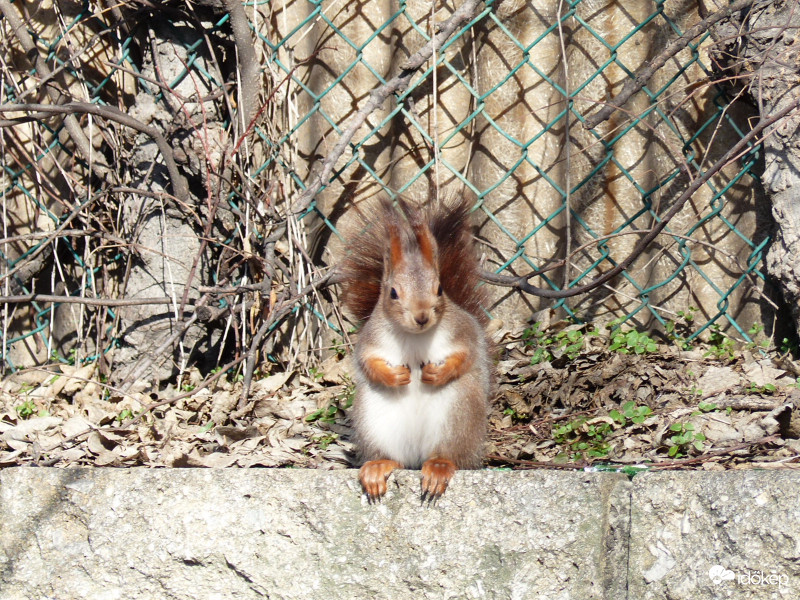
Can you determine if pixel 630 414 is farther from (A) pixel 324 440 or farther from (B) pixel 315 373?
(B) pixel 315 373

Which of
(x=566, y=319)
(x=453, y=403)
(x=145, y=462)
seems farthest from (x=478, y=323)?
(x=145, y=462)

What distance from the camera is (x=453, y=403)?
203 cm

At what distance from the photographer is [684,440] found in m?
2.09

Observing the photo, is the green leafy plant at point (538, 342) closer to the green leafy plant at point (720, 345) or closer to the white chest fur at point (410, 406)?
the green leafy plant at point (720, 345)

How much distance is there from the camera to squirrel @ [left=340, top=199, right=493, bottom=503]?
79.5 inches

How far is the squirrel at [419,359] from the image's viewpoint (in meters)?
2.02

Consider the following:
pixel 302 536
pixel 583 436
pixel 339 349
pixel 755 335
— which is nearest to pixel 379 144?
pixel 339 349

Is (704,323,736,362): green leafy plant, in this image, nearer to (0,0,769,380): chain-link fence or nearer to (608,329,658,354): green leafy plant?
(0,0,769,380): chain-link fence

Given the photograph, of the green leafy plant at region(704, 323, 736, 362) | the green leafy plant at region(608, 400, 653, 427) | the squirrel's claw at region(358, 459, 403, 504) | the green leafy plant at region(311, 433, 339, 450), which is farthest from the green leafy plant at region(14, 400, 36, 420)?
the green leafy plant at region(704, 323, 736, 362)

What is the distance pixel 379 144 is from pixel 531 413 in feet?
3.33

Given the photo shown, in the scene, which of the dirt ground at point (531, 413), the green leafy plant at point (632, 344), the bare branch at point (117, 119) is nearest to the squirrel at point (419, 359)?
the dirt ground at point (531, 413)

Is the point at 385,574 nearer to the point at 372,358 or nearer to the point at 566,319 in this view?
the point at 372,358

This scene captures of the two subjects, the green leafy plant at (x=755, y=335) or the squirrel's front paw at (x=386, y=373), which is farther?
the green leafy plant at (x=755, y=335)

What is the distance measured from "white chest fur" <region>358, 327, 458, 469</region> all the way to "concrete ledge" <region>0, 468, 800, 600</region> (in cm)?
19
